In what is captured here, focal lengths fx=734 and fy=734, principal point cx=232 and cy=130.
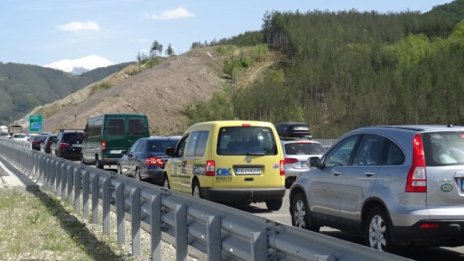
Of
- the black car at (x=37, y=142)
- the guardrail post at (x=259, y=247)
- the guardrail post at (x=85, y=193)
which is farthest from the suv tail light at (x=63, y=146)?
the guardrail post at (x=259, y=247)

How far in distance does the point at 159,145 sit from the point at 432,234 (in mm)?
13750

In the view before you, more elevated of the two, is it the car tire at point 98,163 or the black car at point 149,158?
the black car at point 149,158

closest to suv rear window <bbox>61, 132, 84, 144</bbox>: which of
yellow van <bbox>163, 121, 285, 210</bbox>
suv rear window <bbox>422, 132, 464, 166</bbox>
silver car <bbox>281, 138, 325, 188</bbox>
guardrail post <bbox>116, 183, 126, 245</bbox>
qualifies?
silver car <bbox>281, 138, 325, 188</bbox>

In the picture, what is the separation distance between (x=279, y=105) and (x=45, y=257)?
11381 cm

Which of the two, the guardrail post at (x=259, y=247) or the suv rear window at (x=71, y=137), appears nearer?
the guardrail post at (x=259, y=247)

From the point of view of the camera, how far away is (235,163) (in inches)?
575

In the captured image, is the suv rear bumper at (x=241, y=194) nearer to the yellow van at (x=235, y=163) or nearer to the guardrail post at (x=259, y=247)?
the yellow van at (x=235, y=163)

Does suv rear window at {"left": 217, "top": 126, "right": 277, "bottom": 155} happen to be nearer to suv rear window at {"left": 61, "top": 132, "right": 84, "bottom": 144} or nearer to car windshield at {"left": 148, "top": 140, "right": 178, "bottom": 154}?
car windshield at {"left": 148, "top": 140, "right": 178, "bottom": 154}

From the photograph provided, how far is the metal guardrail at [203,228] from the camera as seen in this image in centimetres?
469

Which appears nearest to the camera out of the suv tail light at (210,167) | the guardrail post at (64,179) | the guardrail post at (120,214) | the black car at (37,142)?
the guardrail post at (120,214)

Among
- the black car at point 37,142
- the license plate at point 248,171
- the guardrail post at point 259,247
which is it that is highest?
the guardrail post at point 259,247

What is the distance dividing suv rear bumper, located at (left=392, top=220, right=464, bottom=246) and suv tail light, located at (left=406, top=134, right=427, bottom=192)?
1.30 ft

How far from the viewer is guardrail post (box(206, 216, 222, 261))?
6.55 m

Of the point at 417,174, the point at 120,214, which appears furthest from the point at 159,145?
the point at 417,174
